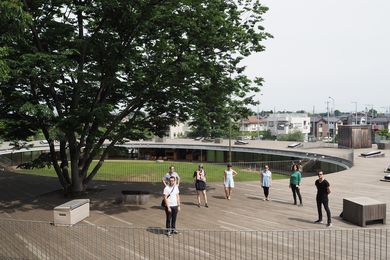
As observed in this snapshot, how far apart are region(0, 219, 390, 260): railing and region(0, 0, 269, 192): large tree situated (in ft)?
14.7

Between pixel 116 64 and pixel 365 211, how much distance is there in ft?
Answer: 37.7

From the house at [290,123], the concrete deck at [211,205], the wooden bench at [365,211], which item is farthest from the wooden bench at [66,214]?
the house at [290,123]

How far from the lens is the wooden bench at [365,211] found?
13680 millimetres

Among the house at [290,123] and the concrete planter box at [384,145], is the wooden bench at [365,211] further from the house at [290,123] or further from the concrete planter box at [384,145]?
the house at [290,123]

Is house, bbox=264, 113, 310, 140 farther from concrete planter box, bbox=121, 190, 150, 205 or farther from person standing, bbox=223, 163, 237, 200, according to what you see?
concrete planter box, bbox=121, 190, 150, 205

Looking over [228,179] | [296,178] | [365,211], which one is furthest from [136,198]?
[365,211]

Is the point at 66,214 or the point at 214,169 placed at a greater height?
the point at 66,214

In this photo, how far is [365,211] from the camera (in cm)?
1365

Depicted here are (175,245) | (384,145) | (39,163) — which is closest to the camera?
(175,245)

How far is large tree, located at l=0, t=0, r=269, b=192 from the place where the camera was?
1562cm

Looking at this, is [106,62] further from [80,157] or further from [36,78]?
[80,157]

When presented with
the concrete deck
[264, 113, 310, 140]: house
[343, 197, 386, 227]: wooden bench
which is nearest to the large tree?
the concrete deck

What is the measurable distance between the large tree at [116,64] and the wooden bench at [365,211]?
24.5 feet

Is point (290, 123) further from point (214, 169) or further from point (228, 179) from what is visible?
point (228, 179)
